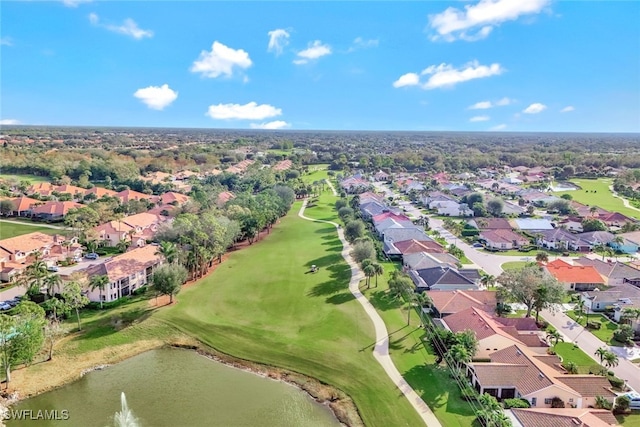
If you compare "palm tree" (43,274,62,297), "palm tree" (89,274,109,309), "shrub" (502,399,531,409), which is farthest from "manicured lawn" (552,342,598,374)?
"palm tree" (43,274,62,297)

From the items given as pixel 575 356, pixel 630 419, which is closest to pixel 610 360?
pixel 575 356

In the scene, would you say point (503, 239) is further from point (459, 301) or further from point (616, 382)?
point (616, 382)

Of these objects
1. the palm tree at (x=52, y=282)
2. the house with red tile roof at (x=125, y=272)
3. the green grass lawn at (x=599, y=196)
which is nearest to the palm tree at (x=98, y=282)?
the house with red tile roof at (x=125, y=272)

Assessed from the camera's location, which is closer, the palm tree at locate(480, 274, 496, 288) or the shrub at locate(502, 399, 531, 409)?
the shrub at locate(502, 399, 531, 409)

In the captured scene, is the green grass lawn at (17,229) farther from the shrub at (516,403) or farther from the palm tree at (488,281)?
Answer: the shrub at (516,403)

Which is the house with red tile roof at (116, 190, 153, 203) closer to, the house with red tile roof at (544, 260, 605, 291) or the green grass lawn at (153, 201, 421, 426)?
the green grass lawn at (153, 201, 421, 426)

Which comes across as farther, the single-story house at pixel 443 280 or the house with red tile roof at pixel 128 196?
the house with red tile roof at pixel 128 196
